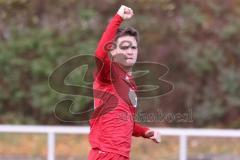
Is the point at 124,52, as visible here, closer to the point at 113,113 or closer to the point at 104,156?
the point at 113,113

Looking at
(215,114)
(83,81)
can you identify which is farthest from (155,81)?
(215,114)

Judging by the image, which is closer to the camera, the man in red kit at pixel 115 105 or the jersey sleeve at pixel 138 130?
the man in red kit at pixel 115 105

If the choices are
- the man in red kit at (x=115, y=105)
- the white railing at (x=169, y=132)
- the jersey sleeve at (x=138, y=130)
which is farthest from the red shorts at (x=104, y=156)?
the white railing at (x=169, y=132)

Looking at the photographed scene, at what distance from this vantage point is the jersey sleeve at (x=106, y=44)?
3965 mm

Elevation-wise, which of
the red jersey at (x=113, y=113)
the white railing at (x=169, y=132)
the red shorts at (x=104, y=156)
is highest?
the red jersey at (x=113, y=113)

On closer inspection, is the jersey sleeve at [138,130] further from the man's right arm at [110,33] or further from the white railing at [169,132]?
the white railing at [169,132]

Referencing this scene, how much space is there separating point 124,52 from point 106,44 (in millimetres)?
419

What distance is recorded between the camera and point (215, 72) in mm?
12875

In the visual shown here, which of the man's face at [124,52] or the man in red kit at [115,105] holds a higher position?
the man's face at [124,52]

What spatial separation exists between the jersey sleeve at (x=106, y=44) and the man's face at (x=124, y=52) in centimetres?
22

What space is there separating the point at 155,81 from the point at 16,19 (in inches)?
137

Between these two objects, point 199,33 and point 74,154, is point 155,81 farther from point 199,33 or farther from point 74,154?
point 74,154

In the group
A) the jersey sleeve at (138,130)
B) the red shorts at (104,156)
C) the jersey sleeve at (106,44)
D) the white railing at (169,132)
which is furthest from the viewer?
the white railing at (169,132)

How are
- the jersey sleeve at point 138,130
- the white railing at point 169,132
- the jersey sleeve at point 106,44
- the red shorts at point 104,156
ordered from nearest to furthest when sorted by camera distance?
the jersey sleeve at point 106,44 < the red shorts at point 104,156 < the jersey sleeve at point 138,130 < the white railing at point 169,132
